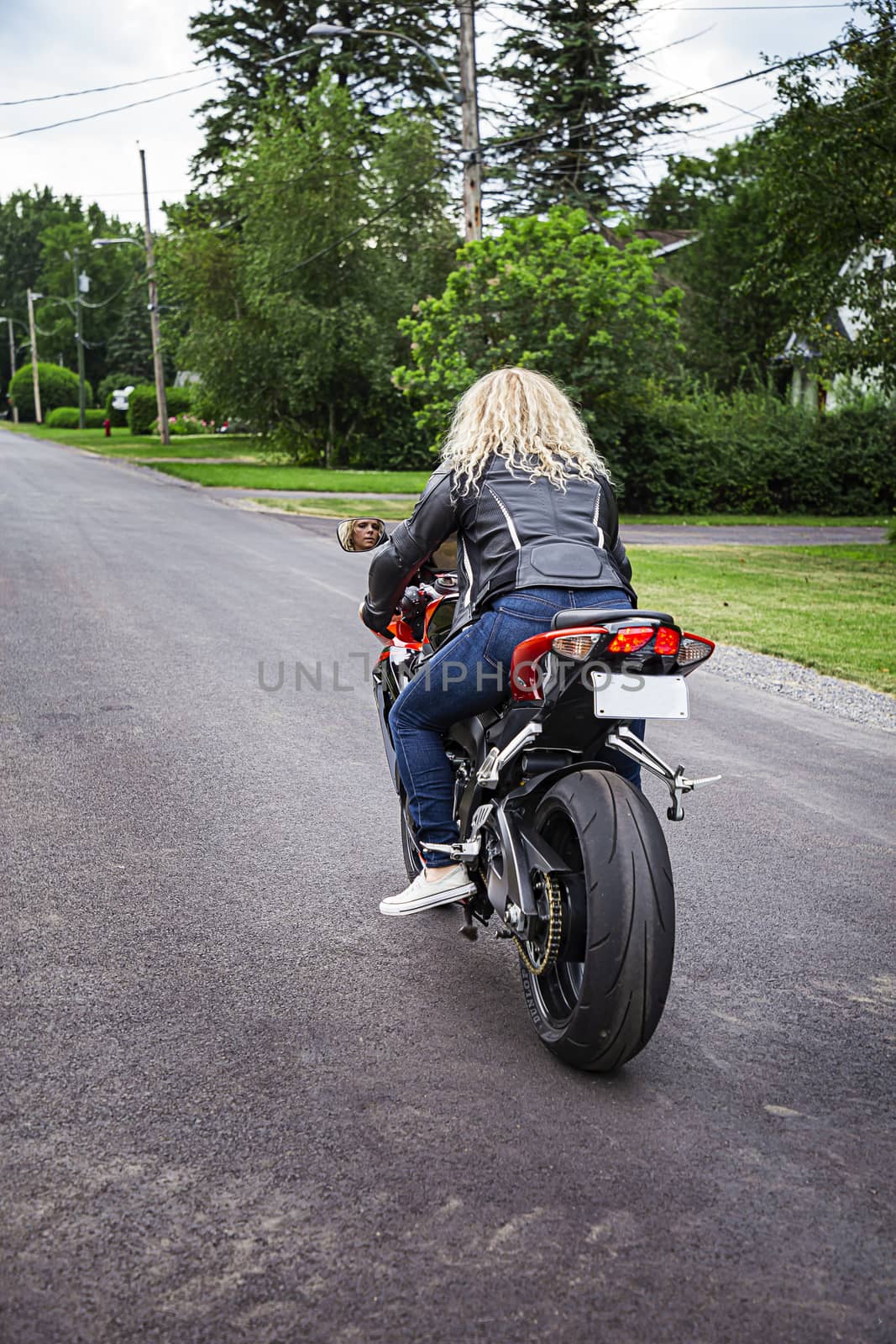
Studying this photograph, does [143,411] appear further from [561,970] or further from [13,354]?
[561,970]

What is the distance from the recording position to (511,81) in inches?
1544

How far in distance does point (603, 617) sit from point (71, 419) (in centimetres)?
7616

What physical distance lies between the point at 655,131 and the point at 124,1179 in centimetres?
4143

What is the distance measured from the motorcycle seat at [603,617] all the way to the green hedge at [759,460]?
22.8m

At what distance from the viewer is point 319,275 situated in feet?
114

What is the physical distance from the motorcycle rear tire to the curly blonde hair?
1.03 m

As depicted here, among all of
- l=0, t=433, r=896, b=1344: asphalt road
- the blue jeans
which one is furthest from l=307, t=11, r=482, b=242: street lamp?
the blue jeans

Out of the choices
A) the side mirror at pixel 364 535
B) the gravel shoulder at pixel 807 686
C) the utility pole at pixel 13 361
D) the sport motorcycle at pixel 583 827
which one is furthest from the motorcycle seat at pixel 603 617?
the utility pole at pixel 13 361

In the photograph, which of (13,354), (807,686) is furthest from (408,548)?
(13,354)

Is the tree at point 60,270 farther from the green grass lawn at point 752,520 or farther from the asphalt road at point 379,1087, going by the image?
the asphalt road at point 379,1087

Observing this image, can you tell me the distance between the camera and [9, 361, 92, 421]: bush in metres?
85.2

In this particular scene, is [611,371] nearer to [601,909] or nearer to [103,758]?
[103,758]

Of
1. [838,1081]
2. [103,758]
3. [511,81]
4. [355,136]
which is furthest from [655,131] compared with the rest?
[838,1081]

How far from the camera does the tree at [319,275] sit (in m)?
33.9
